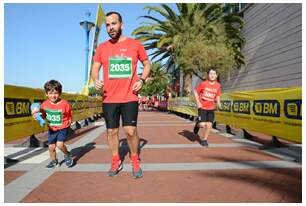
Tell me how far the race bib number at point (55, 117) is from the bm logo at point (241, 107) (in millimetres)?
4951

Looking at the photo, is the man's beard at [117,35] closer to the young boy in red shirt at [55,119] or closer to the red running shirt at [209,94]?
the young boy in red shirt at [55,119]

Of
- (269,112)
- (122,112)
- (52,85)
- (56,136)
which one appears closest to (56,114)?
(56,136)

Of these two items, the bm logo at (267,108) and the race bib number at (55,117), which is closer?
the race bib number at (55,117)

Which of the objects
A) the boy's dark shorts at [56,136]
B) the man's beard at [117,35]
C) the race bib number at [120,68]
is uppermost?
the man's beard at [117,35]

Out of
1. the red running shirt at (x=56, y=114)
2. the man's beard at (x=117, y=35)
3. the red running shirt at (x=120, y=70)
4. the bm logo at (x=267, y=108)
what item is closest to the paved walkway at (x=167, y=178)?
the red running shirt at (x=56, y=114)

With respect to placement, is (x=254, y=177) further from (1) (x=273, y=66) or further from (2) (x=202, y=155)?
(1) (x=273, y=66)

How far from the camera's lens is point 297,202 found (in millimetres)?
3418

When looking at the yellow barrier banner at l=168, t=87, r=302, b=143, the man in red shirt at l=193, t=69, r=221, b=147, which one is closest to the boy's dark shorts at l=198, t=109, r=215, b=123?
the man in red shirt at l=193, t=69, r=221, b=147

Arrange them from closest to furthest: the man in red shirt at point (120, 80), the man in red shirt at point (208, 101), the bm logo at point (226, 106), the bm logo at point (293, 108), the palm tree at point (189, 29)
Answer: the man in red shirt at point (120, 80) < the bm logo at point (293, 108) < the man in red shirt at point (208, 101) < the bm logo at point (226, 106) < the palm tree at point (189, 29)

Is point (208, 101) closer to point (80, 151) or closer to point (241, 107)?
point (241, 107)

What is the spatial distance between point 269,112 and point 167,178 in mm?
3591

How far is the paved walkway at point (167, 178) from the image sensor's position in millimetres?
3643

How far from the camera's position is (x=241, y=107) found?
8.87 meters

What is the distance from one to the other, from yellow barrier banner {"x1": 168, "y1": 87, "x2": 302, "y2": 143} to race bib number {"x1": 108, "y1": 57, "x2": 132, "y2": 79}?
316 centimetres
